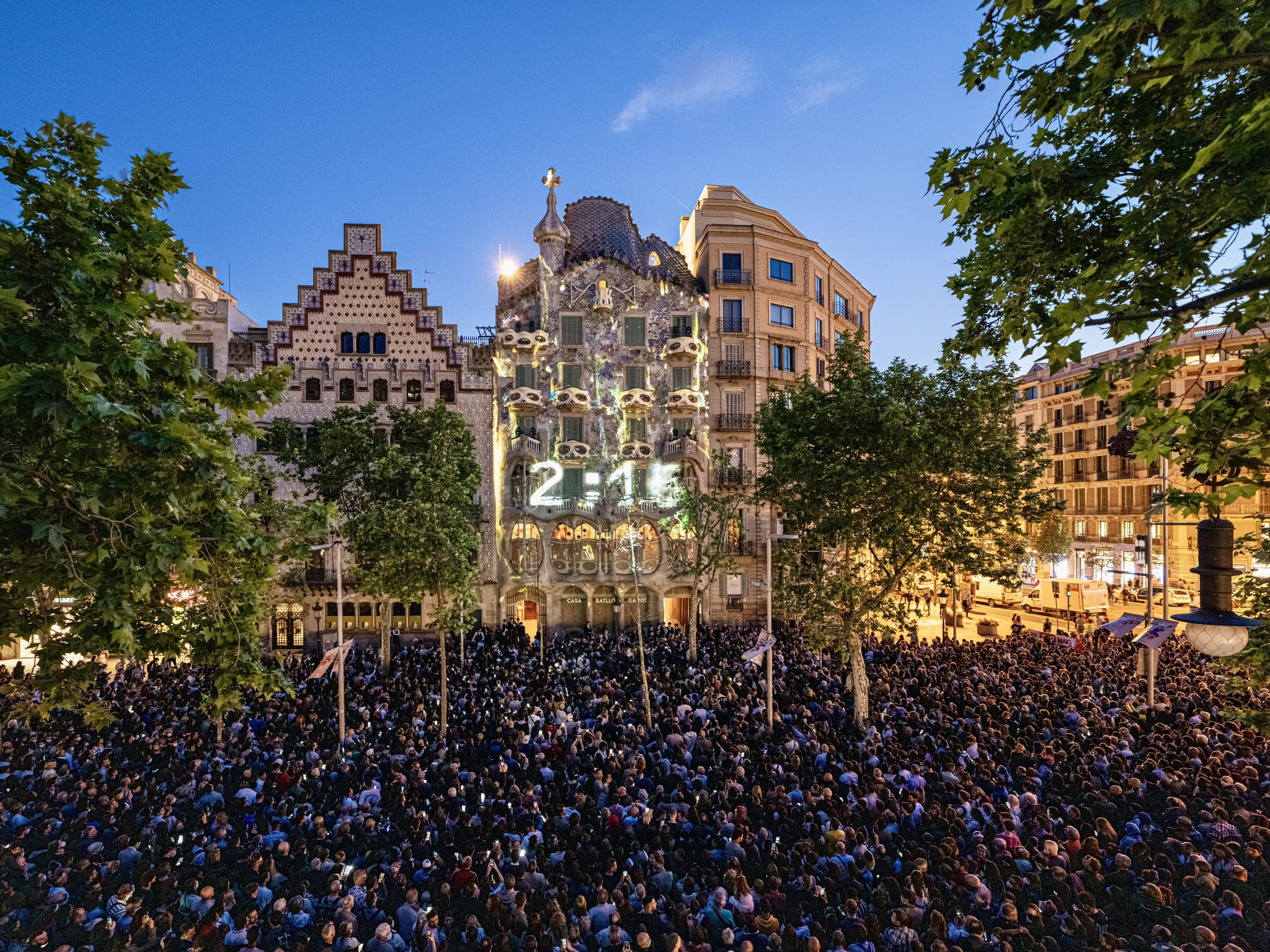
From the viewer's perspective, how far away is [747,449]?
36.5 metres

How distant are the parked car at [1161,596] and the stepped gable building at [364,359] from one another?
42671 mm

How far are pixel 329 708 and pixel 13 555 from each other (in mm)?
14598

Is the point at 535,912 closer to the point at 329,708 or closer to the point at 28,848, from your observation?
the point at 28,848

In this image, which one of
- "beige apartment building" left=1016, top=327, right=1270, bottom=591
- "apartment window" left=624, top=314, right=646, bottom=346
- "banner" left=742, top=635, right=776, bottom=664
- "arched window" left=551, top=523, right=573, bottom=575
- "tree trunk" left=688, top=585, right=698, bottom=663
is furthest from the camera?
"beige apartment building" left=1016, top=327, right=1270, bottom=591

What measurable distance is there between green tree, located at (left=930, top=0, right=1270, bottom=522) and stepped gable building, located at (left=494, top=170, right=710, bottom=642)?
28.3 m

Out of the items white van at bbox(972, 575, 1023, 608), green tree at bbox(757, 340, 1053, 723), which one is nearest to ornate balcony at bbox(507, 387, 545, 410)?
green tree at bbox(757, 340, 1053, 723)

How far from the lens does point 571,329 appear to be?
3578 centimetres

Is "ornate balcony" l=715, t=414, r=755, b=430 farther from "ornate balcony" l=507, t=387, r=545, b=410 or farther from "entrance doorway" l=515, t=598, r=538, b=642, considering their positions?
"entrance doorway" l=515, t=598, r=538, b=642

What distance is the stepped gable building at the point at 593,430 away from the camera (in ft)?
112

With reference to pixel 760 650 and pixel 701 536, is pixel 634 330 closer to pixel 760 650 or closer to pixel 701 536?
pixel 701 536

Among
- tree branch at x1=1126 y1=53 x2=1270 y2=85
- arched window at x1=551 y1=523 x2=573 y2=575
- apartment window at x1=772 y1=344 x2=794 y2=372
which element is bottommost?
arched window at x1=551 y1=523 x2=573 y2=575

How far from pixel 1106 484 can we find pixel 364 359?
192 ft

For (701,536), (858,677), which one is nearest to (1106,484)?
(701,536)

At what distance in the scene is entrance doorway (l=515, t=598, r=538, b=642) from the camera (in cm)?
3475
